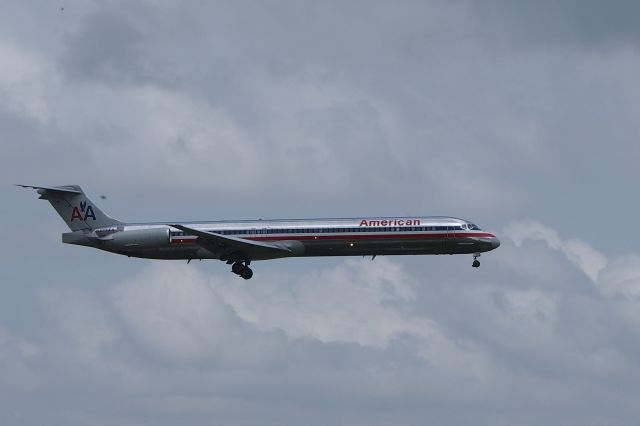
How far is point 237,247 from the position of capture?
340 ft

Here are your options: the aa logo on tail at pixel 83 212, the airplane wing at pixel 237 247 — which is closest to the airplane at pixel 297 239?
the airplane wing at pixel 237 247

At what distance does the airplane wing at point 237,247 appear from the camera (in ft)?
335

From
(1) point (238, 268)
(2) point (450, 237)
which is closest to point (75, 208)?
(1) point (238, 268)

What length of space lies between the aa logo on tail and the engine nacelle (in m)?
6.32

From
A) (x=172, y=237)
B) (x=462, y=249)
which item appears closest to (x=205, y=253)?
(x=172, y=237)

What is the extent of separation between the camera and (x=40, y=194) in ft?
378

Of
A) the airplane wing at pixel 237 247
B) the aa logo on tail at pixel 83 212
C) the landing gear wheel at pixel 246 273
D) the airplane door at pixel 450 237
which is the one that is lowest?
the landing gear wheel at pixel 246 273

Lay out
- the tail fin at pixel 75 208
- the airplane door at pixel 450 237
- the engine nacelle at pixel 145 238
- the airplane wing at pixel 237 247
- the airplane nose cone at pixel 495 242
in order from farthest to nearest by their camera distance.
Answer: the tail fin at pixel 75 208, the engine nacelle at pixel 145 238, the airplane nose cone at pixel 495 242, the airplane door at pixel 450 237, the airplane wing at pixel 237 247

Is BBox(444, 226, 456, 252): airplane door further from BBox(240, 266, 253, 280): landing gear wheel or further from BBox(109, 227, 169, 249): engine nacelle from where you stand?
BBox(109, 227, 169, 249): engine nacelle

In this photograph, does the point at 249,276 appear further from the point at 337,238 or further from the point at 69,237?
the point at 69,237

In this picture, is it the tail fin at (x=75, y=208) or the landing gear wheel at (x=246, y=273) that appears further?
the tail fin at (x=75, y=208)

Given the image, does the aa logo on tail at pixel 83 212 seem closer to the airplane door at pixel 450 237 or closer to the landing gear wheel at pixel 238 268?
the landing gear wheel at pixel 238 268

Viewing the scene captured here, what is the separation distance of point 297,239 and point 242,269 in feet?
17.1

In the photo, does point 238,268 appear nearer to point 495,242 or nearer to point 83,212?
point 83,212
